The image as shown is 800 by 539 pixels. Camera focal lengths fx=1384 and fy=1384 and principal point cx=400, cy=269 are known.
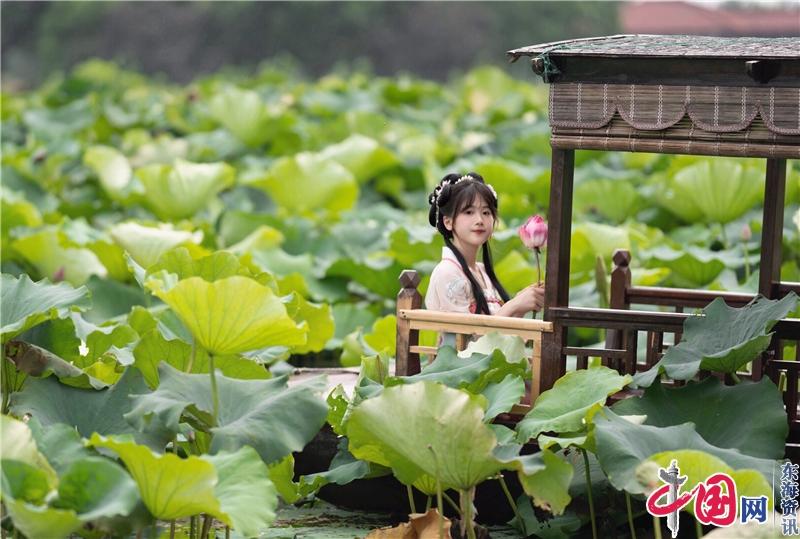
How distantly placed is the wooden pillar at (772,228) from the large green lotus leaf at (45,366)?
1.40m

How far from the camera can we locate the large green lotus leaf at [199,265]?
2861 mm

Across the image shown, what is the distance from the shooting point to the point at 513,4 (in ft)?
80.0

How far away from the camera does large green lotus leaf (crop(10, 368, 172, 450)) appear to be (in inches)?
95.8

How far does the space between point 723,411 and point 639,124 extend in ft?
1.83

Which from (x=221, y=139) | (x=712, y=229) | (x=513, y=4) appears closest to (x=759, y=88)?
(x=712, y=229)

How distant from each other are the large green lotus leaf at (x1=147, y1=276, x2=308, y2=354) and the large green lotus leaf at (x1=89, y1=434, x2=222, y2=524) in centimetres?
28

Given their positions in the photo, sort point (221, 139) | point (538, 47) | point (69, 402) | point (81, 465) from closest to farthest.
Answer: point (81, 465), point (69, 402), point (538, 47), point (221, 139)

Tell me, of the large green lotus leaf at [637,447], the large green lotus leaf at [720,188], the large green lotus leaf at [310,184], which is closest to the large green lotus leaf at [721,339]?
the large green lotus leaf at [637,447]

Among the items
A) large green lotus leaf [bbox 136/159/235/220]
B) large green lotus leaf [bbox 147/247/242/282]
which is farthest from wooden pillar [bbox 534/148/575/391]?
large green lotus leaf [bbox 136/159/235/220]

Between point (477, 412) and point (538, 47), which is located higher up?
point (538, 47)

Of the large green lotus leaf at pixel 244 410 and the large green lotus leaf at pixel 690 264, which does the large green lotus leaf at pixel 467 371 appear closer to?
the large green lotus leaf at pixel 244 410

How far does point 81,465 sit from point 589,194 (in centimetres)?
363

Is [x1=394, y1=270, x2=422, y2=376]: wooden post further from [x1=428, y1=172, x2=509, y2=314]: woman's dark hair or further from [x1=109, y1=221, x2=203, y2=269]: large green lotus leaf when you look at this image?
Answer: [x1=109, y1=221, x2=203, y2=269]: large green lotus leaf

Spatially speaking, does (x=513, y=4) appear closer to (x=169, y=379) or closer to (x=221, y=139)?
(x=221, y=139)
